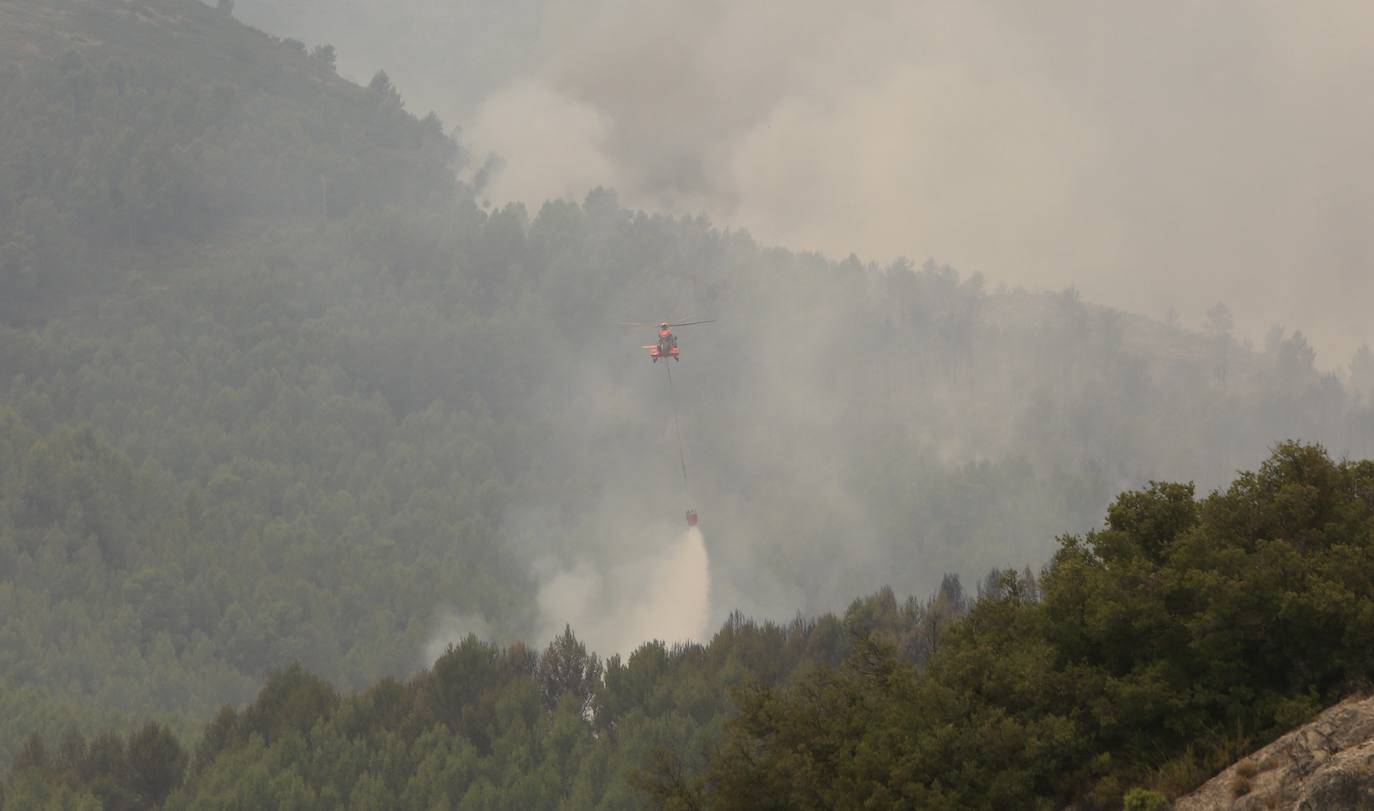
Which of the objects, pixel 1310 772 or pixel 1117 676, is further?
pixel 1117 676

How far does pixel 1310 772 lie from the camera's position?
150 ft

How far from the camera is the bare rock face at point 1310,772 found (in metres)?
42.4

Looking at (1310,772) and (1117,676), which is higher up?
(1117,676)

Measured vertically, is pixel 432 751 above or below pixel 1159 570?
above

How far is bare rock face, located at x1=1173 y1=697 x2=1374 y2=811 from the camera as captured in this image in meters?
42.4

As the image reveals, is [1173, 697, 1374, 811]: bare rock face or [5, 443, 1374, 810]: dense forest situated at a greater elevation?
[5, 443, 1374, 810]: dense forest

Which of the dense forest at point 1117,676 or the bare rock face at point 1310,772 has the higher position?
the dense forest at point 1117,676

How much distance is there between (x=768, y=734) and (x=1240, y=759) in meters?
26.9

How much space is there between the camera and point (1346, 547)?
2242 inches

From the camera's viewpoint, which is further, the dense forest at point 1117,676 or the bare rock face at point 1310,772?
the dense forest at point 1117,676

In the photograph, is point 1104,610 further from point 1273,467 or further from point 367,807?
point 367,807

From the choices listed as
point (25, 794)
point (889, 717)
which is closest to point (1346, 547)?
point (889, 717)

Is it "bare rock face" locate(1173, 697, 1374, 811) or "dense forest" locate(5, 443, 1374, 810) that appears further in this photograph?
"dense forest" locate(5, 443, 1374, 810)

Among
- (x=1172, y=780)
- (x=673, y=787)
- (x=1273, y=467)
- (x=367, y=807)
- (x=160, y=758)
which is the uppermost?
(x=160, y=758)
